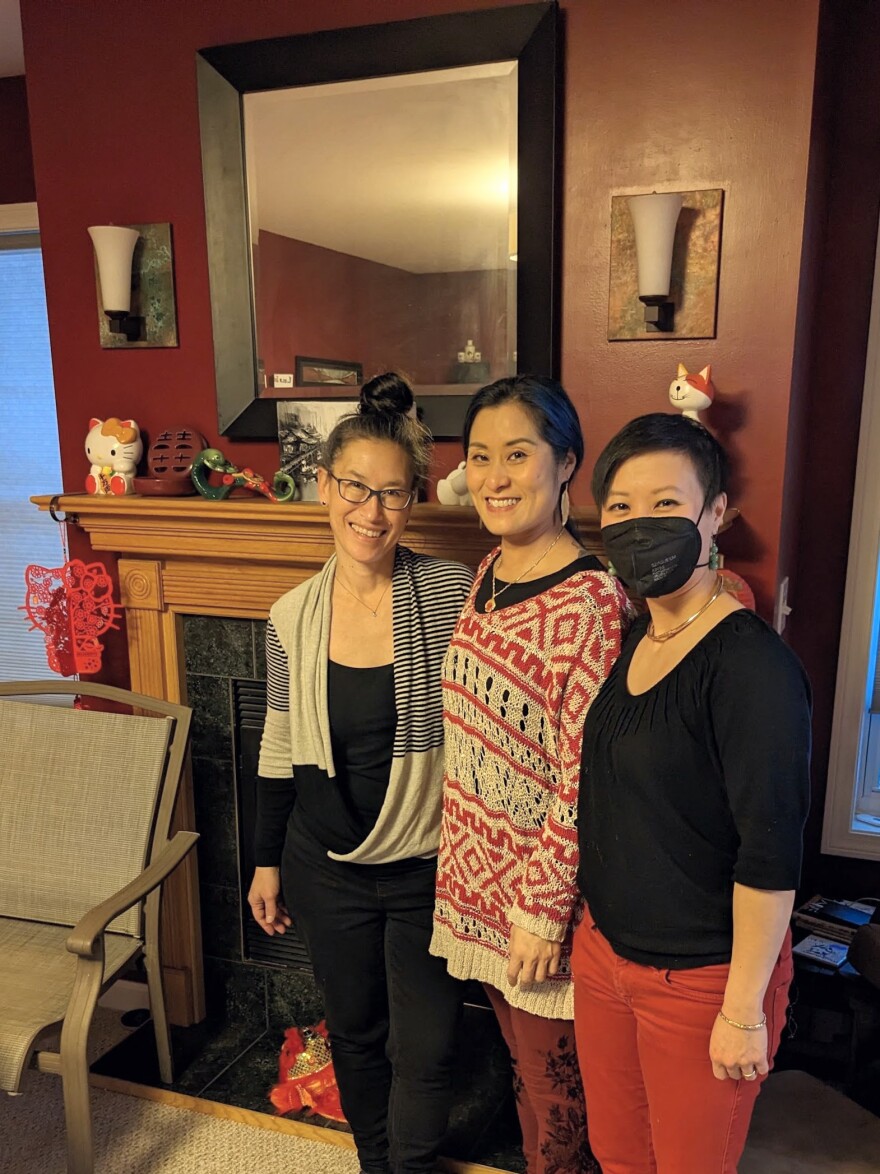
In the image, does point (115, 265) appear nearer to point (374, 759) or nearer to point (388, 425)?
point (388, 425)

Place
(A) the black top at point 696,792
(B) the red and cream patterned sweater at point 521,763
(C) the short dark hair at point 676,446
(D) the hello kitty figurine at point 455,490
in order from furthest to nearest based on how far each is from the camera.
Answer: (D) the hello kitty figurine at point 455,490 < (B) the red and cream patterned sweater at point 521,763 < (C) the short dark hair at point 676,446 < (A) the black top at point 696,792

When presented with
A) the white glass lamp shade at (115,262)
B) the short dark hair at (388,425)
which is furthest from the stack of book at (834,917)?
the white glass lamp shade at (115,262)

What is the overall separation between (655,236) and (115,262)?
122cm

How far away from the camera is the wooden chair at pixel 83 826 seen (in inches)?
77.2

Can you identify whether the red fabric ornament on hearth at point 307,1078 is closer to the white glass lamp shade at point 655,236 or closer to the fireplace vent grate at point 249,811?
the fireplace vent grate at point 249,811

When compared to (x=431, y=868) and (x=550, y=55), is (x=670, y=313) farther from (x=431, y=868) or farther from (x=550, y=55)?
(x=431, y=868)

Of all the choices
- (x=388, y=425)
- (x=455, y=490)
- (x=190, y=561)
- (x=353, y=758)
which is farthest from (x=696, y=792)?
(x=190, y=561)

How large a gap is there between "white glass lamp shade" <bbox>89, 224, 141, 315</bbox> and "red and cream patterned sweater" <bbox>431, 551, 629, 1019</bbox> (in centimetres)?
120

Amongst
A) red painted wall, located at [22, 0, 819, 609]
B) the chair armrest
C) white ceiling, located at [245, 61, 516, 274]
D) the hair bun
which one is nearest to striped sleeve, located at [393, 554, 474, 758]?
the hair bun

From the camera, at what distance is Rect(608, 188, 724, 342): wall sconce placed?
5.45 feet

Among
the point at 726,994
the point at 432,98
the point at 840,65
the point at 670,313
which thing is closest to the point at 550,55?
the point at 432,98

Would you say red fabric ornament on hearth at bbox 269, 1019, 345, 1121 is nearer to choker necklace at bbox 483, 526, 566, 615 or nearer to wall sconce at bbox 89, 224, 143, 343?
choker necklace at bbox 483, 526, 566, 615

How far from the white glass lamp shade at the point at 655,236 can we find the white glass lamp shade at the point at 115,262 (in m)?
1.15

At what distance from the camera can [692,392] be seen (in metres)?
1.67
